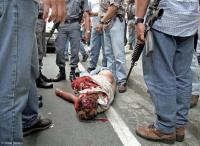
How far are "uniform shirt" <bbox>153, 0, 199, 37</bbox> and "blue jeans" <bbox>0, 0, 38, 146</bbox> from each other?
1403 millimetres

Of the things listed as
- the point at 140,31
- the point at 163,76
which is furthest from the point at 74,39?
the point at 163,76

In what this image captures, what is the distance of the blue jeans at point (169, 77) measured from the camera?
3383 mm

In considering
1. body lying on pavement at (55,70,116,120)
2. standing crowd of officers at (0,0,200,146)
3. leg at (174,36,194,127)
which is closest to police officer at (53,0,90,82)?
standing crowd of officers at (0,0,200,146)

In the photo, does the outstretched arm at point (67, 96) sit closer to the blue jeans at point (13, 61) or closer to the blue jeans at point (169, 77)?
the blue jeans at point (169, 77)

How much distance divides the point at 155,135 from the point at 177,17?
3.90 ft

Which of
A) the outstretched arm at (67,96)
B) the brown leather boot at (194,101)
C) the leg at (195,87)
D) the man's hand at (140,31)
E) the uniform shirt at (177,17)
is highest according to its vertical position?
the uniform shirt at (177,17)

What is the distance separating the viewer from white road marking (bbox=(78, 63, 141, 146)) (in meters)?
3.59

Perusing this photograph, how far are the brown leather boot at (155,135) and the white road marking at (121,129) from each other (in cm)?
11

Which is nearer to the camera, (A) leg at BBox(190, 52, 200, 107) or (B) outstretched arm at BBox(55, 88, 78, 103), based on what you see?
(A) leg at BBox(190, 52, 200, 107)

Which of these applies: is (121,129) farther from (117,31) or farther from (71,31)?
(71,31)

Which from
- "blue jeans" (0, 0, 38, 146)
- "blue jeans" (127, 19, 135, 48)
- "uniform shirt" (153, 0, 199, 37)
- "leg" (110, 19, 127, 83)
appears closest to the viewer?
"blue jeans" (0, 0, 38, 146)

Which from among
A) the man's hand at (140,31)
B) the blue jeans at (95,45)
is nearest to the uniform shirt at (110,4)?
the blue jeans at (95,45)

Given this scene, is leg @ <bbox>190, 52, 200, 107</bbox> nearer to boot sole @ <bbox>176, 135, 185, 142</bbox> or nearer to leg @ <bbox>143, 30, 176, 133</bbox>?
boot sole @ <bbox>176, 135, 185, 142</bbox>

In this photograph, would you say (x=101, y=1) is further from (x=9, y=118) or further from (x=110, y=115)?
(x=9, y=118)
